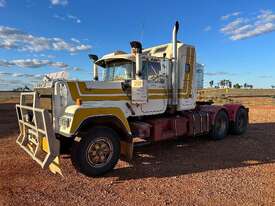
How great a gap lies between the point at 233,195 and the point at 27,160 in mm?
5248

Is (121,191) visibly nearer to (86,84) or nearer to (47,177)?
(47,177)

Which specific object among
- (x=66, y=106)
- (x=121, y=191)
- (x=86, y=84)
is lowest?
(x=121, y=191)

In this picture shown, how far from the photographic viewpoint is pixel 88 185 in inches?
230

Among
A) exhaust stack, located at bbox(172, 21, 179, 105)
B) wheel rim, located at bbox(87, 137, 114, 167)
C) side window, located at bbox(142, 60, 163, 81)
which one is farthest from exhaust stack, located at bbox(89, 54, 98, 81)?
wheel rim, located at bbox(87, 137, 114, 167)

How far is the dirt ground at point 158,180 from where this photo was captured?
510cm

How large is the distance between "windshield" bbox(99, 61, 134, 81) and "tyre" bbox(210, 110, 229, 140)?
14.0ft

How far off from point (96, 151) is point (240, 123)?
7530mm

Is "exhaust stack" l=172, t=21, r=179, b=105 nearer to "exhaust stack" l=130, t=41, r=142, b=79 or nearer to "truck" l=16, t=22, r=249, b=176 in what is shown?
"truck" l=16, t=22, r=249, b=176

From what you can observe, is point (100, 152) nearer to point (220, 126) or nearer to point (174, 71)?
point (174, 71)

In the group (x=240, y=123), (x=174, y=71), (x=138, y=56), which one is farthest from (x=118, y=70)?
(x=240, y=123)

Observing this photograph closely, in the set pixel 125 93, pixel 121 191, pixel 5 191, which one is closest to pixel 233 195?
pixel 121 191

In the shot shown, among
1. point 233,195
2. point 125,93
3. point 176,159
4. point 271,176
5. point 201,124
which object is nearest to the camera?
point 233,195

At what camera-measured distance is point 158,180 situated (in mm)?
6094

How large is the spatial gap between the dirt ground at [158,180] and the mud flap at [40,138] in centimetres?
48
